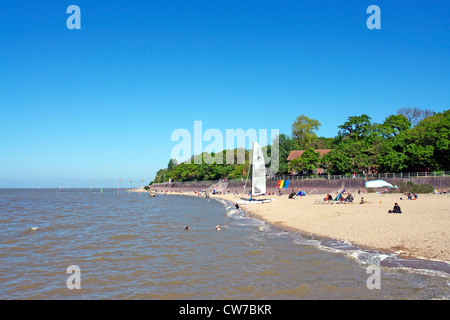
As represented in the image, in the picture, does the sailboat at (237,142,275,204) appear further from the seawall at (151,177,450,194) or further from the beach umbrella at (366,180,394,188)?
the seawall at (151,177,450,194)

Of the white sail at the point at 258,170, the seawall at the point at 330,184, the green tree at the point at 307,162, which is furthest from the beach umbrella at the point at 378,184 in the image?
the green tree at the point at 307,162

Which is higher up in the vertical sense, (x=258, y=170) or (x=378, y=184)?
(x=258, y=170)

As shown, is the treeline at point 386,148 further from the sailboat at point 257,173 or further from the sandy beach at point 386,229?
the sandy beach at point 386,229

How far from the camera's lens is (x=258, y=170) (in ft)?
174

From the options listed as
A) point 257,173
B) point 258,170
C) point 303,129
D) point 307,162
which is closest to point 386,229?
point 258,170

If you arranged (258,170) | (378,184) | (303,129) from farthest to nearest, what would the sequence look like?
1. (303,129)
2. (258,170)
3. (378,184)

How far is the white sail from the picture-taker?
51.8 metres

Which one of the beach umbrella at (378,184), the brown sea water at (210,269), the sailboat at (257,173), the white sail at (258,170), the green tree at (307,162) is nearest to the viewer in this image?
the brown sea water at (210,269)

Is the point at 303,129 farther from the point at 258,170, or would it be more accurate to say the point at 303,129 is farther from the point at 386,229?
the point at 386,229

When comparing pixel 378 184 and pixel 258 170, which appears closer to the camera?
pixel 378 184

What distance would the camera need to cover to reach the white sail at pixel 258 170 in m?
51.8

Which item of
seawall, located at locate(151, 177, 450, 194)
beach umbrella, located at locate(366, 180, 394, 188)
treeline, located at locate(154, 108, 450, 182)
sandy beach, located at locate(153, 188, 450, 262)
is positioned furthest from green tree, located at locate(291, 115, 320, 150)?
sandy beach, located at locate(153, 188, 450, 262)

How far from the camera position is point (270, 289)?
40.3ft
